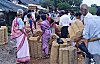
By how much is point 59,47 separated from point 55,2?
56620 millimetres

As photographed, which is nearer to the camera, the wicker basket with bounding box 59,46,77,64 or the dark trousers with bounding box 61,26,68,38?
the wicker basket with bounding box 59,46,77,64

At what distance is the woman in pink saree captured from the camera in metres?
8.99

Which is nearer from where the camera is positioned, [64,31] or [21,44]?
[21,44]

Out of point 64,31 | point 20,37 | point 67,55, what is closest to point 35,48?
point 64,31

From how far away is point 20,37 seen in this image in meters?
9.33

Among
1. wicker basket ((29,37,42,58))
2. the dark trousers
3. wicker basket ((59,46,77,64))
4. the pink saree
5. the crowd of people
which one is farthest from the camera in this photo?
the dark trousers

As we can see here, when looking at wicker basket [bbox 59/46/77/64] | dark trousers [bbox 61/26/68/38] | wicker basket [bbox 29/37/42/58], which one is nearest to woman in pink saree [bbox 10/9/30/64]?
wicker basket [bbox 29/37/42/58]

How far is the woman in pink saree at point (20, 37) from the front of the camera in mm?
8992

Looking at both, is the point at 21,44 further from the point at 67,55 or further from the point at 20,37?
the point at 67,55

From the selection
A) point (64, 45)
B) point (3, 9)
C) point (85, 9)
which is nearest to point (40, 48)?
point (64, 45)

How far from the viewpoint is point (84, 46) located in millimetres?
5504

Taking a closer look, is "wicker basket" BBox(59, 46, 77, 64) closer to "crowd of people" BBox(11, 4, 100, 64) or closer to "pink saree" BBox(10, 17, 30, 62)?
"crowd of people" BBox(11, 4, 100, 64)

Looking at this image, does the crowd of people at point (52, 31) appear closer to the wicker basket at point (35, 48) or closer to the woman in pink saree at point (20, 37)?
the woman in pink saree at point (20, 37)

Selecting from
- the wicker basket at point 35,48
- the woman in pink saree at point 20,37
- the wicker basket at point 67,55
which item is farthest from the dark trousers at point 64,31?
the wicker basket at point 67,55
